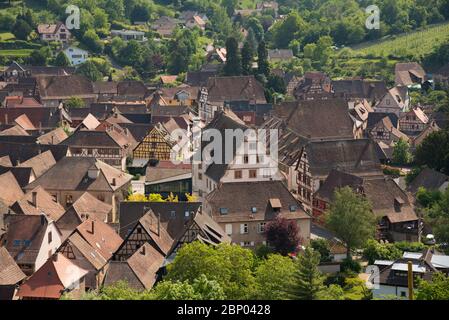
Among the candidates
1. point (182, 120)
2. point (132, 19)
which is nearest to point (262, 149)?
point (182, 120)

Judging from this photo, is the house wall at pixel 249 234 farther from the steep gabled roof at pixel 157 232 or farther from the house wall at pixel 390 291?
the house wall at pixel 390 291

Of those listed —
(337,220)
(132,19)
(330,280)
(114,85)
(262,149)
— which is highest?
(132,19)

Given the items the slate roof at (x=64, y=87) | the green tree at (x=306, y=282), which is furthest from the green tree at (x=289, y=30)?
the green tree at (x=306, y=282)

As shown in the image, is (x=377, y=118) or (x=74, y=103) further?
(x=74, y=103)

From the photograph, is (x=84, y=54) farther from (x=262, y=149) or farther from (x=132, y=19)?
(x=262, y=149)

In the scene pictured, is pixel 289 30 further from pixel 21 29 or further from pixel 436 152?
pixel 436 152

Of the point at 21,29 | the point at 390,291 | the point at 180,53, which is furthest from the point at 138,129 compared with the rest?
the point at 21,29
